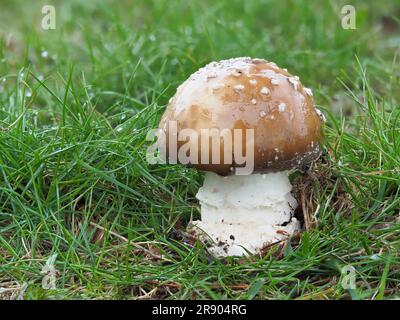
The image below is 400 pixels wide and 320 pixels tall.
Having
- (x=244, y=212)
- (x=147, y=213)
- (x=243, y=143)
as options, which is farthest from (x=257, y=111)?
(x=147, y=213)

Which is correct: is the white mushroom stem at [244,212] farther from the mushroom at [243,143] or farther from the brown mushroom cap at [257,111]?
the brown mushroom cap at [257,111]

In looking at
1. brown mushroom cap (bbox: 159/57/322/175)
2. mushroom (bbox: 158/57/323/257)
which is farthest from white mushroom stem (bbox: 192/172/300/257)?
brown mushroom cap (bbox: 159/57/322/175)

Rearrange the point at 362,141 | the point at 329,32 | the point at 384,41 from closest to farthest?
the point at 362,141 → the point at 329,32 → the point at 384,41

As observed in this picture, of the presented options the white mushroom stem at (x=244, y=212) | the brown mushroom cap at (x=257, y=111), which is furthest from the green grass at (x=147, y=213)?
the brown mushroom cap at (x=257, y=111)

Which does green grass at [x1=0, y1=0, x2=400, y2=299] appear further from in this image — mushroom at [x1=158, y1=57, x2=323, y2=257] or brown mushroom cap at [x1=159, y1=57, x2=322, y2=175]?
brown mushroom cap at [x1=159, y1=57, x2=322, y2=175]

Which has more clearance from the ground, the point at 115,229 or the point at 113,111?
the point at 113,111
